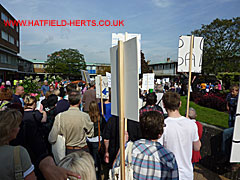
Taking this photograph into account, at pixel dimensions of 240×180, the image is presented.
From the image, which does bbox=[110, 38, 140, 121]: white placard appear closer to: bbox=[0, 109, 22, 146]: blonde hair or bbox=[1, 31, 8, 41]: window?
bbox=[0, 109, 22, 146]: blonde hair

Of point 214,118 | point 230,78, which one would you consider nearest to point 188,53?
point 214,118

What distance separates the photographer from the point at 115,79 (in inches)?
83.1

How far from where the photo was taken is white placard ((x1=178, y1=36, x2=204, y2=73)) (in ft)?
13.1

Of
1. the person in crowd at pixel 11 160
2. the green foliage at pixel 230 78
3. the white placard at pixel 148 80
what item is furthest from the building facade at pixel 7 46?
the person in crowd at pixel 11 160

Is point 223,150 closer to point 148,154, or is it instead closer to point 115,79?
point 148,154

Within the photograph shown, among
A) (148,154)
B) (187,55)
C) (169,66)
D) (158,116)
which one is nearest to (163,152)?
(148,154)

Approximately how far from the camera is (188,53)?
410cm

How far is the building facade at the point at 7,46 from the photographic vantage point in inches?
1444

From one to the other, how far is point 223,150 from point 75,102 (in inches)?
128

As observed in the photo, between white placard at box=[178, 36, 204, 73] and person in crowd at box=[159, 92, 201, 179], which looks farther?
white placard at box=[178, 36, 204, 73]

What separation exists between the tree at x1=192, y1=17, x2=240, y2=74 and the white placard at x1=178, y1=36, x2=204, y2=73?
Answer: 33.0 m

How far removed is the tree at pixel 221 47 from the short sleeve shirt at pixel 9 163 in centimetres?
3648

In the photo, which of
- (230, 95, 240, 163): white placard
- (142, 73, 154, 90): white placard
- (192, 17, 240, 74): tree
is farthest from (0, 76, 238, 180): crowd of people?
(192, 17, 240, 74): tree

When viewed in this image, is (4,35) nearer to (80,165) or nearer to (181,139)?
(181,139)
